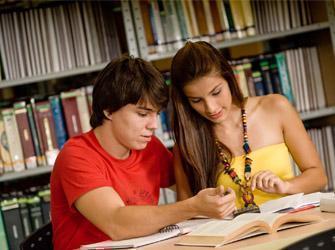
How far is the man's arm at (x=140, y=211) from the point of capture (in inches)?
72.2

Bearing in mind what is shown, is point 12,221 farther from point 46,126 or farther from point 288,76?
point 288,76

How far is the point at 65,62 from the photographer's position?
10.3 feet

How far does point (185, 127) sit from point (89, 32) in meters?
0.99

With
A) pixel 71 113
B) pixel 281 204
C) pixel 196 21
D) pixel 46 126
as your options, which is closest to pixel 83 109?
pixel 71 113

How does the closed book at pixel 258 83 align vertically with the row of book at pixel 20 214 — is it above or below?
above

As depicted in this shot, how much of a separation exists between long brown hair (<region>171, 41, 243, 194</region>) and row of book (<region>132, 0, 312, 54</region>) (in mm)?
827

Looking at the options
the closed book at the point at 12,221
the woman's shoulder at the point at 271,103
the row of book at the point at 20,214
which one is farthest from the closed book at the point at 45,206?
the woman's shoulder at the point at 271,103

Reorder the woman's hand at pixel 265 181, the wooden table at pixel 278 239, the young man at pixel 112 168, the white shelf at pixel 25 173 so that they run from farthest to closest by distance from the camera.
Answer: the white shelf at pixel 25 173 → the woman's hand at pixel 265 181 → the young man at pixel 112 168 → the wooden table at pixel 278 239

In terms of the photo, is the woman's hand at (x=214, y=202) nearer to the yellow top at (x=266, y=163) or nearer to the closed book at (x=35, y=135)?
the yellow top at (x=266, y=163)

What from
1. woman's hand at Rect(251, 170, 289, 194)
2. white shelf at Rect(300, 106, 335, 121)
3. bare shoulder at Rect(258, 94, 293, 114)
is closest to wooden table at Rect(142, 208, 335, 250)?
woman's hand at Rect(251, 170, 289, 194)

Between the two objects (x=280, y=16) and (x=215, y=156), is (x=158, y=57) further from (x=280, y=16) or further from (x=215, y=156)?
(x=215, y=156)

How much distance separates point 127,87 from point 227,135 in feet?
1.70

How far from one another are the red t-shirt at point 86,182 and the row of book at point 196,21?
1.01 m

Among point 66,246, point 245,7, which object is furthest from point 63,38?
point 66,246
